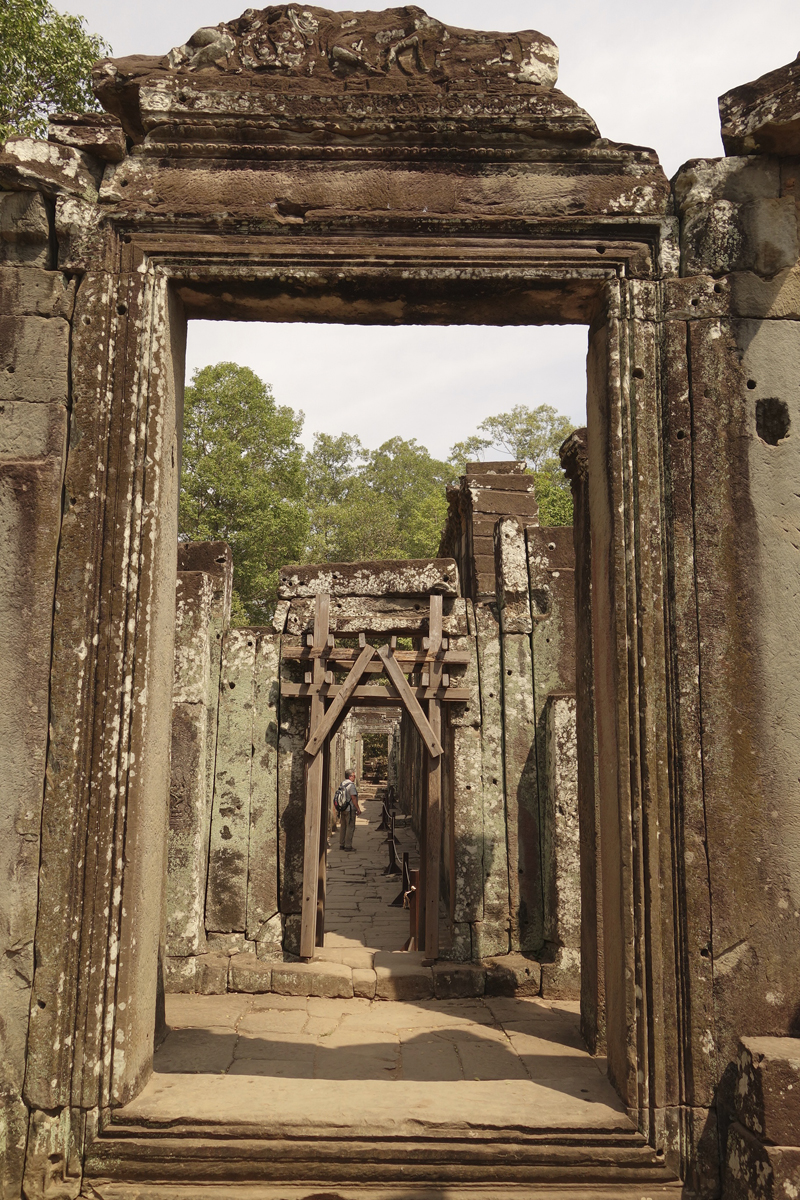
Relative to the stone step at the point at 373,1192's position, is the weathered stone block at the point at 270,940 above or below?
below

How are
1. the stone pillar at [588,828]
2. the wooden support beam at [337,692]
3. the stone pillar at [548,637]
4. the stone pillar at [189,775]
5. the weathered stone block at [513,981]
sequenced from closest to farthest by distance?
the stone pillar at [588,828] < the weathered stone block at [513,981] < the stone pillar at [189,775] < the stone pillar at [548,637] < the wooden support beam at [337,692]

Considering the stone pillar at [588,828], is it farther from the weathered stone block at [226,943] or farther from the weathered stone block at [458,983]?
the weathered stone block at [226,943]

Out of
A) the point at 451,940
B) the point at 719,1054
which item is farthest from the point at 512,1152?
the point at 451,940

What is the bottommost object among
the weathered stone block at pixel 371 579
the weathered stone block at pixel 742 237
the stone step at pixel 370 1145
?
the stone step at pixel 370 1145

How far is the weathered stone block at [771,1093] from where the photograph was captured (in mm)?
2633

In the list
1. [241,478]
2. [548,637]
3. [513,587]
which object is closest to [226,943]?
[548,637]

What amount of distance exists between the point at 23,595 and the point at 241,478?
17.2 metres

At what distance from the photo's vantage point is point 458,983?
6348mm

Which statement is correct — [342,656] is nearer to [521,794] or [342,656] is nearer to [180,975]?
[521,794]

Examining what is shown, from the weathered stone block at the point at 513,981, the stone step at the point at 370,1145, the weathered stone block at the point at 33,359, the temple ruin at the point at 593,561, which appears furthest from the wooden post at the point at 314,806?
the weathered stone block at the point at 33,359

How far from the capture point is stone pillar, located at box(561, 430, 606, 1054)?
4.09 metres

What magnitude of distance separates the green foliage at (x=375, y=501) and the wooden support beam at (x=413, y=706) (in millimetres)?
18581

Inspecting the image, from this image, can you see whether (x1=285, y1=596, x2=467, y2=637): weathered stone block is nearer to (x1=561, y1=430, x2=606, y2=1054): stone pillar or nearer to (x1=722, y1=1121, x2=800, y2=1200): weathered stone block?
(x1=561, y1=430, x2=606, y2=1054): stone pillar

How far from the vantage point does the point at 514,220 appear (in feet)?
11.5
